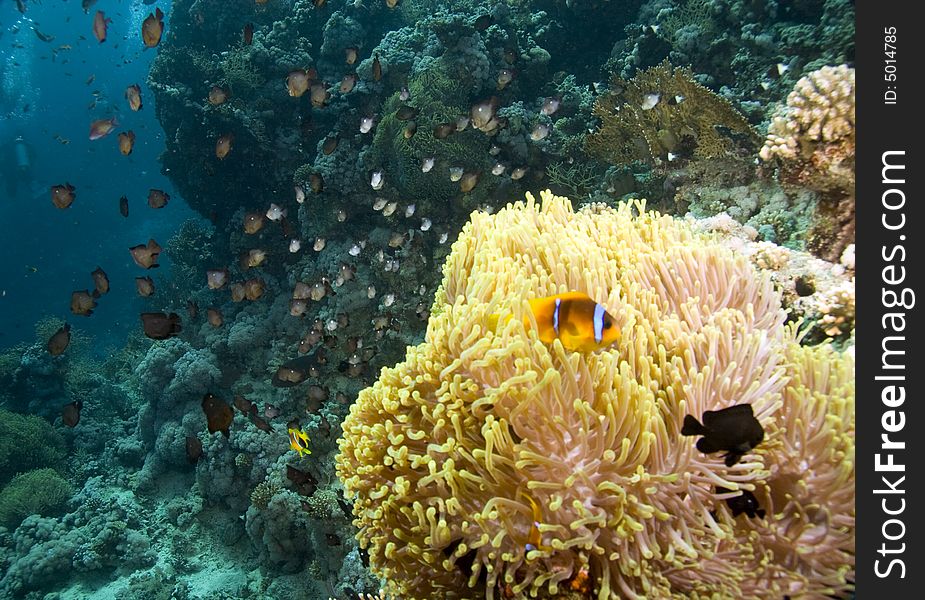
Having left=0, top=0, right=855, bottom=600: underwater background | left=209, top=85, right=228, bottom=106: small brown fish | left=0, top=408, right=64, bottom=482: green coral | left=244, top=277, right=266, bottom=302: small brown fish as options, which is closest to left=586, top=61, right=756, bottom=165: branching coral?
left=0, top=0, right=855, bottom=600: underwater background

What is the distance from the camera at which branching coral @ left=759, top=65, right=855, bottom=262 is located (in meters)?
3.36

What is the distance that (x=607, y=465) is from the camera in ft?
6.00

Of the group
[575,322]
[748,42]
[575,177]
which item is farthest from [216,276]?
[748,42]

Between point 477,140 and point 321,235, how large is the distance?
142 inches

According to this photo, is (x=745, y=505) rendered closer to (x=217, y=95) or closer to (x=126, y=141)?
(x=126, y=141)

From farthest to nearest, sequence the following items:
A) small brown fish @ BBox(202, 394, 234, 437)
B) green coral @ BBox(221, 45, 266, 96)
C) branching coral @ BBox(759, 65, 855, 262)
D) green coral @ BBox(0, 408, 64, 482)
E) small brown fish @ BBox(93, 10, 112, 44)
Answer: green coral @ BBox(221, 45, 266, 96), green coral @ BBox(0, 408, 64, 482), small brown fish @ BBox(93, 10, 112, 44), small brown fish @ BBox(202, 394, 234, 437), branching coral @ BBox(759, 65, 855, 262)

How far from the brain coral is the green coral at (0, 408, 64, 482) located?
42.9 ft

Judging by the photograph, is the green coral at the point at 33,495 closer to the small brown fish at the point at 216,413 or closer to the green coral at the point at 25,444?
the green coral at the point at 25,444

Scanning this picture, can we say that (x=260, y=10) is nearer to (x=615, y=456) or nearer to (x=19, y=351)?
(x=19, y=351)

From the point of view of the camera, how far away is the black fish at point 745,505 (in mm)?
1806

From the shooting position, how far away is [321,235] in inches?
384

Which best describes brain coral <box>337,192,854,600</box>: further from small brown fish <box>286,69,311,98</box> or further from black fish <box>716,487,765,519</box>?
small brown fish <box>286,69,311,98</box>

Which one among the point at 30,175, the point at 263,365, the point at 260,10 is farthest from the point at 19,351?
the point at 30,175
